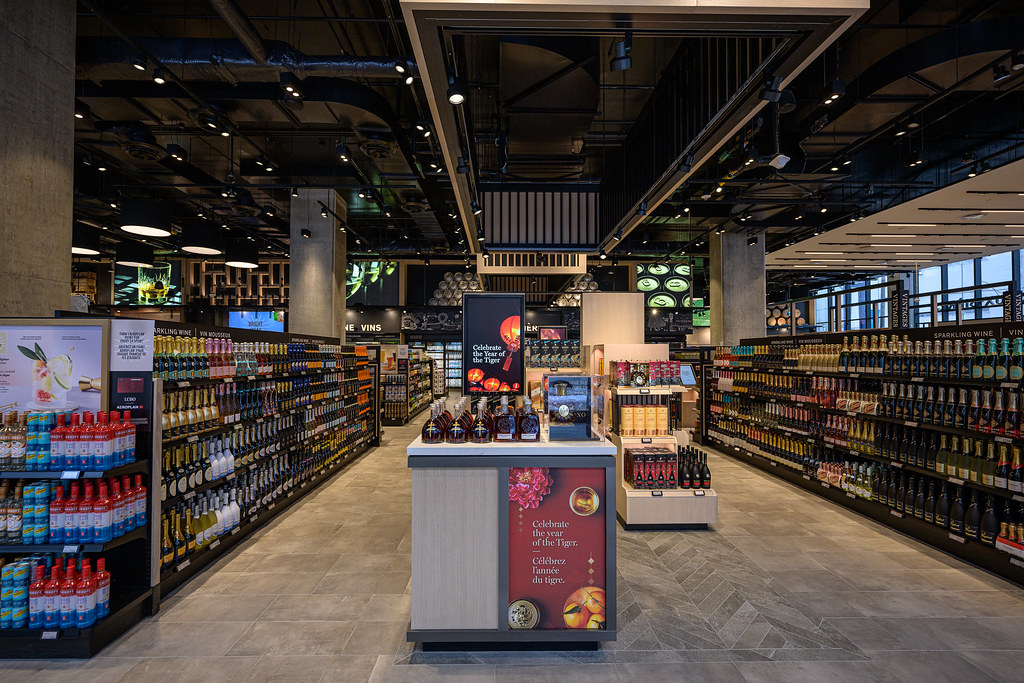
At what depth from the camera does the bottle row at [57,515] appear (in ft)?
10.4

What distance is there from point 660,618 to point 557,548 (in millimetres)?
1027

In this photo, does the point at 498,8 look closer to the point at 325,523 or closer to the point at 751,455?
the point at 325,523

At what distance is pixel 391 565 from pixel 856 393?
18.8ft

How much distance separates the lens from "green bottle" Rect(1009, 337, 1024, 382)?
14.0ft

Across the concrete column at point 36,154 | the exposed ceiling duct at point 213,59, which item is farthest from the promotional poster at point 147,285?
the concrete column at point 36,154

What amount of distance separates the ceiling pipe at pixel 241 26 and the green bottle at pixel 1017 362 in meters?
7.07

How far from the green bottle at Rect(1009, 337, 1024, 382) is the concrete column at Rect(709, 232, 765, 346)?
7.38 metres

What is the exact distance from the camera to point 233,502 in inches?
190

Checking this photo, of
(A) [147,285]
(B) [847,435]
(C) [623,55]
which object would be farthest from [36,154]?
(A) [147,285]

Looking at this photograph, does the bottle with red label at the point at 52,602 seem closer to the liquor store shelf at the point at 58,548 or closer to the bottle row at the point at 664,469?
the liquor store shelf at the point at 58,548

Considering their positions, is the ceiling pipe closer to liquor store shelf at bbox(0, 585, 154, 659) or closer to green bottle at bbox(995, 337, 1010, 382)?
liquor store shelf at bbox(0, 585, 154, 659)

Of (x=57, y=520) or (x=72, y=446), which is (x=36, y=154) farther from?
(x=57, y=520)

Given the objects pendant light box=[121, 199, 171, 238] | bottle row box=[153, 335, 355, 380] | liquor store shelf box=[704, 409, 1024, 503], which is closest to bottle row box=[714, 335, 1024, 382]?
liquor store shelf box=[704, 409, 1024, 503]

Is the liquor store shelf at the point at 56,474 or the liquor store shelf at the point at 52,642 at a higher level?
the liquor store shelf at the point at 56,474
